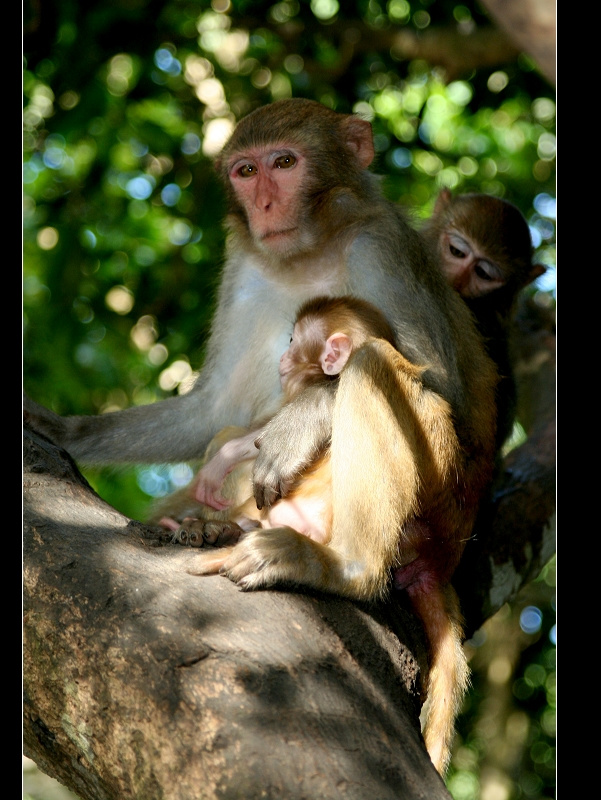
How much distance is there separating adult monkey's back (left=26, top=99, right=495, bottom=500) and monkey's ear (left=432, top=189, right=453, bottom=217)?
1.72 metres

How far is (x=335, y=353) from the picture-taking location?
3.79 metres

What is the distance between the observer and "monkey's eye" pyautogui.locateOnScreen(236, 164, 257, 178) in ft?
13.8

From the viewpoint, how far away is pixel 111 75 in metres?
6.98

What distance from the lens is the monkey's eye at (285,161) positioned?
4148 mm

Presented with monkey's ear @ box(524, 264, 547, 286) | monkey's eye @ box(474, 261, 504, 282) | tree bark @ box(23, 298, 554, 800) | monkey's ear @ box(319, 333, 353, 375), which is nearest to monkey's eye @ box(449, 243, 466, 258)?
monkey's eye @ box(474, 261, 504, 282)

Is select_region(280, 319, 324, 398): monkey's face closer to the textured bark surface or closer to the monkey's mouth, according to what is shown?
the monkey's mouth

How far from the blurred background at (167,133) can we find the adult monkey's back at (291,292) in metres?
0.91

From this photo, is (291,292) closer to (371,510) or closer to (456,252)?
(371,510)

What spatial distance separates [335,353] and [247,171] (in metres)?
1.12

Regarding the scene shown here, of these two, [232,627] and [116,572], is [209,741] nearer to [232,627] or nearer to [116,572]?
[232,627]

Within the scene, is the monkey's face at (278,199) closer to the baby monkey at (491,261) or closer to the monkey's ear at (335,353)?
the monkey's ear at (335,353)

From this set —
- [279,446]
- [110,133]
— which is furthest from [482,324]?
[110,133]

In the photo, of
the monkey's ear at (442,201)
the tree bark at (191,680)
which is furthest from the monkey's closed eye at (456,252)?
the tree bark at (191,680)

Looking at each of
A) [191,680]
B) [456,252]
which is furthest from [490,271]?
[191,680]
